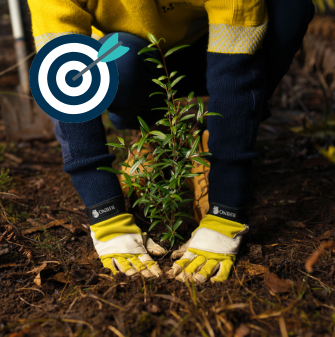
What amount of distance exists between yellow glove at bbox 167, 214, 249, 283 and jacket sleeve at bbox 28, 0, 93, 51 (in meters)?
0.99

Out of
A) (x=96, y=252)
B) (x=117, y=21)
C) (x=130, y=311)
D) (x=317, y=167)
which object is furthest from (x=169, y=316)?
(x=317, y=167)

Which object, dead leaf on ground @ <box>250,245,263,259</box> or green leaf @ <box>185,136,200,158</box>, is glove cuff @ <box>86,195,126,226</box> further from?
dead leaf on ground @ <box>250,245,263,259</box>

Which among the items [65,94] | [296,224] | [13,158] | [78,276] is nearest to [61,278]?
[78,276]

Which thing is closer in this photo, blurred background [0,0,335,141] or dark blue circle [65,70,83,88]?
dark blue circle [65,70,83,88]

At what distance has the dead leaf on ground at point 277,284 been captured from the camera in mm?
1113

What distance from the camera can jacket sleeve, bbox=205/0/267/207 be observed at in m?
1.36

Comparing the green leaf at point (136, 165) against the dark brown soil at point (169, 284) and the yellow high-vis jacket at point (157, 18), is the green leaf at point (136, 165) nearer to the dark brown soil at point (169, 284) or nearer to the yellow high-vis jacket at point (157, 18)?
the dark brown soil at point (169, 284)

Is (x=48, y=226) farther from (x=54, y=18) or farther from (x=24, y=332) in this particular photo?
(x=54, y=18)

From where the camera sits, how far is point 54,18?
50.9 inches

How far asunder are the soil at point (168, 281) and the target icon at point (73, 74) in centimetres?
63

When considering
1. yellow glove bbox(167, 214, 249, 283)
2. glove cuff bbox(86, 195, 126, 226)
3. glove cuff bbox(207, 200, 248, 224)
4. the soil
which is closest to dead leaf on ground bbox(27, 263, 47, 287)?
the soil

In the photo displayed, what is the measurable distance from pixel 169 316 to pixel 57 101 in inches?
30.4

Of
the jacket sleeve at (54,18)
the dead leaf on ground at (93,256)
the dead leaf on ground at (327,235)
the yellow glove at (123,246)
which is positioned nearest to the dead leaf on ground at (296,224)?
the dead leaf on ground at (327,235)

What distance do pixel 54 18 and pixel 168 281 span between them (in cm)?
111
